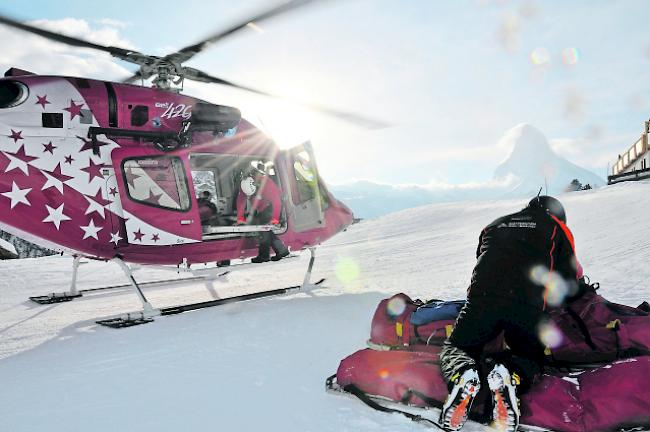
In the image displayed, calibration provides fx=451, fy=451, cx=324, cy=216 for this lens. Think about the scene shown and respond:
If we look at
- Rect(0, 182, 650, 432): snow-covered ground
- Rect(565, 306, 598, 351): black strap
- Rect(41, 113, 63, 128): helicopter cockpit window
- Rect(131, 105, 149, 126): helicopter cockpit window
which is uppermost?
Rect(131, 105, 149, 126): helicopter cockpit window

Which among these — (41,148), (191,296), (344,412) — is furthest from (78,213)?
(344,412)

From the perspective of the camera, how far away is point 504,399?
2.39 m

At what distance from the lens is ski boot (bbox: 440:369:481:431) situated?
2.40 metres

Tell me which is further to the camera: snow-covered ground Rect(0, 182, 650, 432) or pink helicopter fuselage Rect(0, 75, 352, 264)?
pink helicopter fuselage Rect(0, 75, 352, 264)

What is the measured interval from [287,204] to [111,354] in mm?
3731

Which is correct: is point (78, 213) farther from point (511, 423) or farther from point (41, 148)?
point (511, 423)

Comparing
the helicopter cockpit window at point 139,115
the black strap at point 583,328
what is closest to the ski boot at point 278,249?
the helicopter cockpit window at point 139,115

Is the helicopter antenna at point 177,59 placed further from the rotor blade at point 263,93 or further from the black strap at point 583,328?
the black strap at point 583,328

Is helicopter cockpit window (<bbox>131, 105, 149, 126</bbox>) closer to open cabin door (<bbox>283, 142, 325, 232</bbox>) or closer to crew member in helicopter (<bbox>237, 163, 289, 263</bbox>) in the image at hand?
crew member in helicopter (<bbox>237, 163, 289, 263</bbox>)

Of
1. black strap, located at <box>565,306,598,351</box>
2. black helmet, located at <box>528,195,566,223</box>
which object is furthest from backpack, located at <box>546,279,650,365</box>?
black helmet, located at <box>528,195,566,223</box>

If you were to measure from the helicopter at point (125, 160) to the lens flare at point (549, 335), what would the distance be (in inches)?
144

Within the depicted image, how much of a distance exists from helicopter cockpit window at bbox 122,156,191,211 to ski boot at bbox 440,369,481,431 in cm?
452

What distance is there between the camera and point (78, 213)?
17.6ft

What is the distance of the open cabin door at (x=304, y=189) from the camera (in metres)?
7.26
